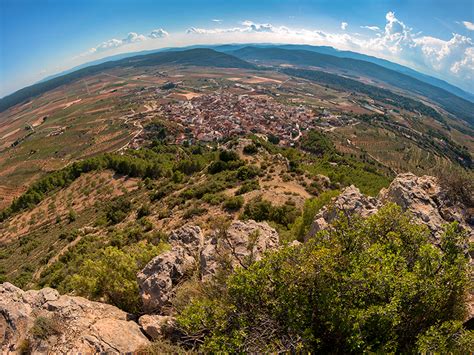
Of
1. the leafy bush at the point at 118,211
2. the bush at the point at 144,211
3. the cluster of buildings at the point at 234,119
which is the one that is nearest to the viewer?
the bush at the point at 144,211

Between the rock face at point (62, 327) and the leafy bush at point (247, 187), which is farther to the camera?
the leafy bush at point (247, 187)

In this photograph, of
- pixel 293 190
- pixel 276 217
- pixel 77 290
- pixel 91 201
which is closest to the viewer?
pixel 77 290

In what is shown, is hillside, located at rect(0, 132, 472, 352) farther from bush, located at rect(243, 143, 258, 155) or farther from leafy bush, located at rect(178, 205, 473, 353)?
bush, located at rect(243, 143, 258, 155)

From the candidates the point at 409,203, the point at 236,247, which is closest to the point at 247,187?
the point at 409,203

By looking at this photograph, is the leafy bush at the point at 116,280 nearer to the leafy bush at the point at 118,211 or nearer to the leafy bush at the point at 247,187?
the leafy bush at the point at 247,187

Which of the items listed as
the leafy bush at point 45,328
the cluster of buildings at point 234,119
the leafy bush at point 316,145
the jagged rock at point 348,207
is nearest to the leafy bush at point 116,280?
the leafy bush at point 45,328

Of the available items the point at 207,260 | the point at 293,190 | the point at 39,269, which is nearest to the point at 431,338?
the point at 207,260

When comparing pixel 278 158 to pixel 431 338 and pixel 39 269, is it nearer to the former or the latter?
pixel 39 269
